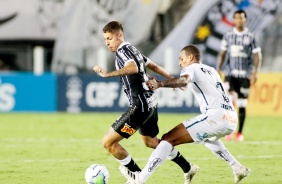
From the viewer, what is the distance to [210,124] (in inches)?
346

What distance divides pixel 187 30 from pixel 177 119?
27.0ft

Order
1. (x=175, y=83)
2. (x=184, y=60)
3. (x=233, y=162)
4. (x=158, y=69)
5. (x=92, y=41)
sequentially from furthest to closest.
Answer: (x=92, y=41) → (x=158, y=69) → (x=233, y=162) → (x=184, y=60) → (x=175, y=83)

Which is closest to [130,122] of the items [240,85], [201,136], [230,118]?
[201,136]

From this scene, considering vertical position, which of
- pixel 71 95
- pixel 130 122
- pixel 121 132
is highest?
pixel 130 122

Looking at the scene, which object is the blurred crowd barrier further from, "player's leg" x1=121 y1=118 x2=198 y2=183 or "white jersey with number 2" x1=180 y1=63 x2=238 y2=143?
"player's leg" x1=121 y1=118 x2=198 y2=183

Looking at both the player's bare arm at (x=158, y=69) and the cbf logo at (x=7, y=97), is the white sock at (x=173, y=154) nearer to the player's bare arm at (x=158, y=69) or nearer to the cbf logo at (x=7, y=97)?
the player's bare arm at (x=158, y=69)

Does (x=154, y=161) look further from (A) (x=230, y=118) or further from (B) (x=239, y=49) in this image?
(B) (x=239, y=49)

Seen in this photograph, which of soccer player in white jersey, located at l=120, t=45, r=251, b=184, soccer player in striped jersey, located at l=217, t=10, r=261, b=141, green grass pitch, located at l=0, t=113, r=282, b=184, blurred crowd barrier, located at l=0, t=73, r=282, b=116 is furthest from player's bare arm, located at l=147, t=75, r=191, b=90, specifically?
blurred crowd barrier, located at l=0, t=73, r=282, b=116

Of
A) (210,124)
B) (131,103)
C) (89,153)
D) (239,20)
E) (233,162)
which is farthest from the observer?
(239,20)

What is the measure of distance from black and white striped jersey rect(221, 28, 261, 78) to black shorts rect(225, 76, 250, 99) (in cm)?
7

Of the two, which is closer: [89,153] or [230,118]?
[230,118]

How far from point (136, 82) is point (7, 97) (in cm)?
1315

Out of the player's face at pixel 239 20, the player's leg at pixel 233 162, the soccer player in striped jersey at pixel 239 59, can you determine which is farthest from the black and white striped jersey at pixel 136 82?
the soccer player in striped jersey at pixel 239 59

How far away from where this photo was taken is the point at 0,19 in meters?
28.2
